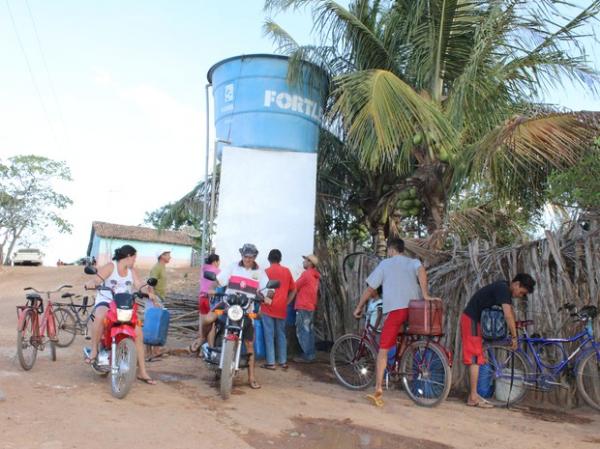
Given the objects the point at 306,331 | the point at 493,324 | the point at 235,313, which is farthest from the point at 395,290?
the point at 306,331

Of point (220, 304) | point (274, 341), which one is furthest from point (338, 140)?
point (220, 304)

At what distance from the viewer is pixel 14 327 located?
11539 millimetres

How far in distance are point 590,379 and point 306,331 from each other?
376cm

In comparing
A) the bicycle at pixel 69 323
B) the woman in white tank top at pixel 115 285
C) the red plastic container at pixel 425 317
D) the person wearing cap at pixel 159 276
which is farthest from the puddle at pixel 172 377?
the bicycle at pixel 69 323

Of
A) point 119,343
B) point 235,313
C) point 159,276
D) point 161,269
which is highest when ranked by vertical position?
point 161,269

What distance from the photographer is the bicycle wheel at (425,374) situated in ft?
19.6

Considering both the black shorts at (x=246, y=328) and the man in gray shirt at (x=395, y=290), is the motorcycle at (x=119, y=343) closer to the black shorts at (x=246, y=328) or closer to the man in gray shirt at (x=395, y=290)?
the black shorts at (x=246, y=328)

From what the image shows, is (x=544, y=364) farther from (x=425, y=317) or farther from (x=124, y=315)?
(x=124, y=315)

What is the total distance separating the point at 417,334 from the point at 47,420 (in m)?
3.52

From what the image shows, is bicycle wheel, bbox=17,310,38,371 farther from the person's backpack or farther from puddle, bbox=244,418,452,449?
the person's backpack

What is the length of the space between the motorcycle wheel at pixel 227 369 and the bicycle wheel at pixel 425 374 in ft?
5.99

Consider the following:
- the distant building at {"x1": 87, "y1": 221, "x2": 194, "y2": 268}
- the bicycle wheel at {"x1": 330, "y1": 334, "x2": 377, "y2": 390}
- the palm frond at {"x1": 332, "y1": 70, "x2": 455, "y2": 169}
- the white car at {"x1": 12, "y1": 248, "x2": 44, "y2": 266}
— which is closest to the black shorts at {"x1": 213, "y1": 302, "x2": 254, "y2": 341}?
the bicycle wheel at {"x1": 330, "y1": 334, "x2": 377, "y2": 390}

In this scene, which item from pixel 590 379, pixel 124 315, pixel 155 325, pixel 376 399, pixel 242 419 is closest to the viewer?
pixel 242 419

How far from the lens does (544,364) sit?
6293 millimetres
